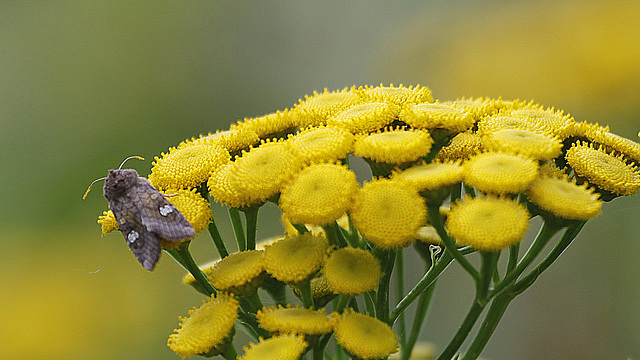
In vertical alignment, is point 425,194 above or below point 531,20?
below

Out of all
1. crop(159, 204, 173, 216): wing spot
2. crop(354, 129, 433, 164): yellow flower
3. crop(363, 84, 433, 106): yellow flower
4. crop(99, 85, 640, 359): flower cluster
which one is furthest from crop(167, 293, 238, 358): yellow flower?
crop(363, 84, 433, 106): yellow flower

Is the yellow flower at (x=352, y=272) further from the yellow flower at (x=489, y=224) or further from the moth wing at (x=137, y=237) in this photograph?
the moth wing at (x=137, y=237)

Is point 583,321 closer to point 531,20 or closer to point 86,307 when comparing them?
point 531,20

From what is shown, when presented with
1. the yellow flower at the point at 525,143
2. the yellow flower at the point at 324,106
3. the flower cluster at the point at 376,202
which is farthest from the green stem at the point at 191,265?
the yellow flower at the point at 525,143

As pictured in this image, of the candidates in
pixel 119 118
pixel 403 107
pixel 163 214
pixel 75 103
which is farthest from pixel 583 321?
pixel 75 103

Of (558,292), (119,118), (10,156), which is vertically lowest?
(558,292)

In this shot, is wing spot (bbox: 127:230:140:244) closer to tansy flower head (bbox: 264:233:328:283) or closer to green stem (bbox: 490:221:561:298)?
tansy flower head (bbox: 264:233:328:283)
